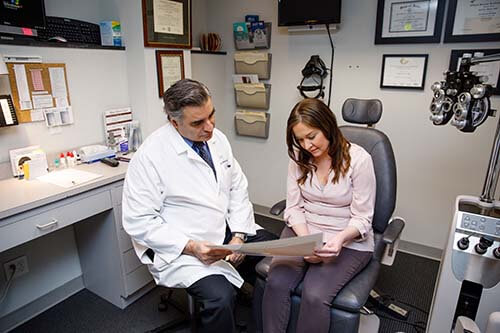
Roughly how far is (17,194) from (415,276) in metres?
2.36

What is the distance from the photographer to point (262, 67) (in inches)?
108

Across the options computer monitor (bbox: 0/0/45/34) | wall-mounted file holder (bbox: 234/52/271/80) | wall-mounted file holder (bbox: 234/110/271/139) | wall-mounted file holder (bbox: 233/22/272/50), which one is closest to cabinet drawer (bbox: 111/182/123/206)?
computer monitor (bbox: 0/0/45/34)

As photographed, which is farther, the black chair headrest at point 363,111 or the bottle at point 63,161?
the bottle at point 63,161

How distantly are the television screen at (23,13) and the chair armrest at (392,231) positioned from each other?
1.98 m

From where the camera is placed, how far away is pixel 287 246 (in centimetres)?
116

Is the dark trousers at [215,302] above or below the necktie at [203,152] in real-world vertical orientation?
below

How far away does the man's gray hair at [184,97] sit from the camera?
1352mm

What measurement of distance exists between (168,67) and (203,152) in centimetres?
97

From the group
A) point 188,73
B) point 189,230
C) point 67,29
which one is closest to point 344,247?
point 189,230

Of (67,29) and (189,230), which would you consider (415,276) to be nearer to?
(189,230)

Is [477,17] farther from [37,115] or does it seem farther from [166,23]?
[37,115]

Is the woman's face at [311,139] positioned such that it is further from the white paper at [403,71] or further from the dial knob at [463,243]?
the white paper at [403,71]

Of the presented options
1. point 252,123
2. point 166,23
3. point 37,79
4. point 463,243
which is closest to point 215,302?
point 463,243

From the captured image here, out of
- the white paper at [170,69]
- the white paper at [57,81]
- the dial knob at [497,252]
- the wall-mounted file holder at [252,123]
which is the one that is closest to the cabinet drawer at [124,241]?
the white paper at [57,81]
